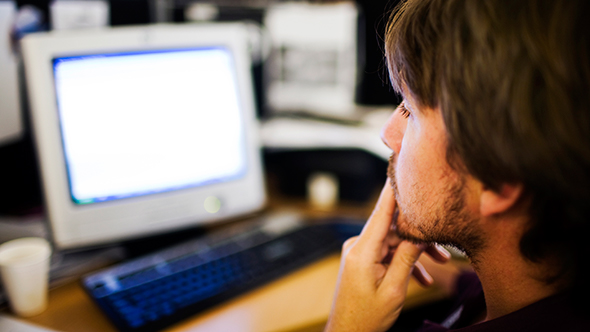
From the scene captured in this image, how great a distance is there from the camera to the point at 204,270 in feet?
2.97

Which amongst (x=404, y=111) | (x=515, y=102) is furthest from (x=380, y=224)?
(x=515, y=102)

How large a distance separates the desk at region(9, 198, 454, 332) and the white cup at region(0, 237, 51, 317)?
2 cm

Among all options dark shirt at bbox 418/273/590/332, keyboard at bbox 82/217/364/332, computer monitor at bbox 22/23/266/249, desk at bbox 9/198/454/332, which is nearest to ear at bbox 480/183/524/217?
dark shirt at bbox 418/273/590/332

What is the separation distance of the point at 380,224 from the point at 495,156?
0.27 m

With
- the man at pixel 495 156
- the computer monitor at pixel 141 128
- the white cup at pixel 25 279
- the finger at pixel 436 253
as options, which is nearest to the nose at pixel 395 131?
the man at pixel 495 156

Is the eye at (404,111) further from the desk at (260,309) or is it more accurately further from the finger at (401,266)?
the desk at (260,309)

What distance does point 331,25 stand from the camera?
140 cm

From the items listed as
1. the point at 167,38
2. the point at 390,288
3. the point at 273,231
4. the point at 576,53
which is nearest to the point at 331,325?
the point at 390,288

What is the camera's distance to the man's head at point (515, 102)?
47 cm

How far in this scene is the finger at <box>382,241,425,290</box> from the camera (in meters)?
0.73

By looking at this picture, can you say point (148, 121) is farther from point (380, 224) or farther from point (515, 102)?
point (515, 102)

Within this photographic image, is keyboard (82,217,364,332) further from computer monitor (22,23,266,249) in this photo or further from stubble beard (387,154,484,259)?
stubble beard (387,154,484,259)

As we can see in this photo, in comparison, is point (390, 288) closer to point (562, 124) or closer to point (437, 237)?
point (437, 237)

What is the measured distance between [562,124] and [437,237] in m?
0.24
